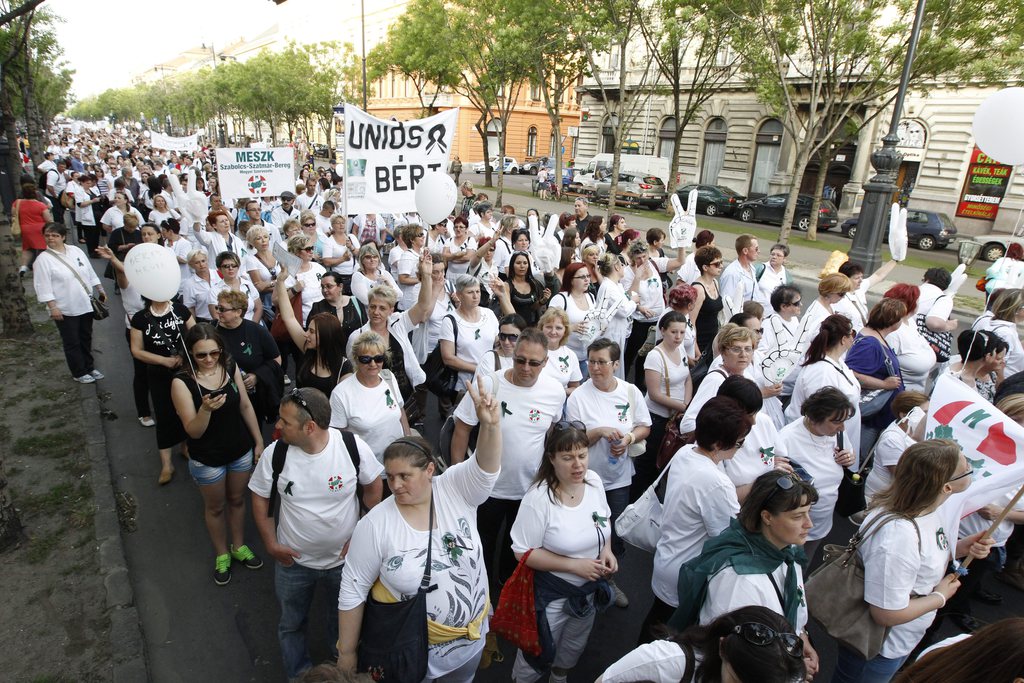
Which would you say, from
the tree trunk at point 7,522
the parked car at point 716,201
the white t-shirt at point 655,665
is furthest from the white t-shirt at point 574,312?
the parked car at point 716,201

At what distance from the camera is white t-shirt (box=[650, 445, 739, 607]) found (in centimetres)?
273

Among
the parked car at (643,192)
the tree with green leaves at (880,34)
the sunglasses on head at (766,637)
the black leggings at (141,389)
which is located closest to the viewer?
the sunglasses on head at (766,637)

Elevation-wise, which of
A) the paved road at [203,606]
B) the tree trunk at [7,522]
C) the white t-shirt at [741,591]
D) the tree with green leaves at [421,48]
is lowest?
the paved road at [203,606]

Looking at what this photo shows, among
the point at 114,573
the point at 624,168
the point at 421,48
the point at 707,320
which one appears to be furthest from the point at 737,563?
the point at 624,168

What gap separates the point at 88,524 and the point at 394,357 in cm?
261

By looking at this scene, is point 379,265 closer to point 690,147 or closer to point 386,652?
point 386,652

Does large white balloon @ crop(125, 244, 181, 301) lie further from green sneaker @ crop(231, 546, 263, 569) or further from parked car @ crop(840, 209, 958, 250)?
parked car @ crop(840, 209, 958, 250)

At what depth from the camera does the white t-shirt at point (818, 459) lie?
10.8 feet

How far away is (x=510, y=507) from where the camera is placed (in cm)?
368

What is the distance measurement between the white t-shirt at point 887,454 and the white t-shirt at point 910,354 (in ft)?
5.40

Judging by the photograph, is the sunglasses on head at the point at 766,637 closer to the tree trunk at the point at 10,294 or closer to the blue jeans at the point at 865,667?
the blue jeans at the point at 865,667

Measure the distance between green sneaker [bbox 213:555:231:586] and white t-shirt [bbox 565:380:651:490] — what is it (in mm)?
2518

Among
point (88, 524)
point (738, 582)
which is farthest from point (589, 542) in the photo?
point (88, 524)

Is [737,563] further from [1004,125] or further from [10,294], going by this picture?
[10,294]
